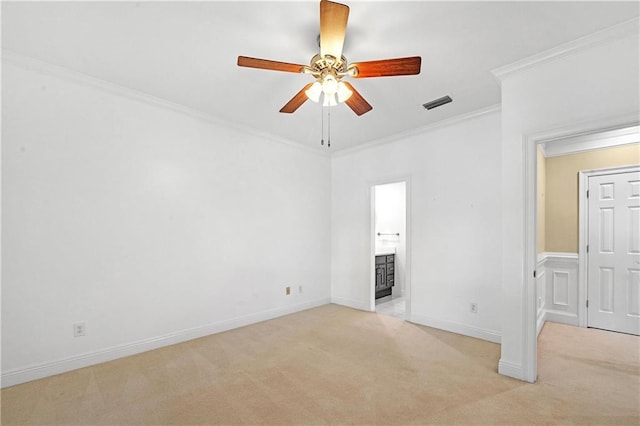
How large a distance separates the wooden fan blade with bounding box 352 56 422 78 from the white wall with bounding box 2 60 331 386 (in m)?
2.37

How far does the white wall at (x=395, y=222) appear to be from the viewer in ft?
19.1

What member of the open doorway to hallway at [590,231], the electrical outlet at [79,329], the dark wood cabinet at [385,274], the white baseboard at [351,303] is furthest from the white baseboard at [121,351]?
the open doorway to hallway at [590,231]

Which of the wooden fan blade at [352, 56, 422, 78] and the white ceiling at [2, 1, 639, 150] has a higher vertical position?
the white ceiling at [2, 1, 639, 150]

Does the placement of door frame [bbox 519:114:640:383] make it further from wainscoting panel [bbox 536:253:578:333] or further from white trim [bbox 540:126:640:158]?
wainscoting panel [bbox 536:253:578:333]

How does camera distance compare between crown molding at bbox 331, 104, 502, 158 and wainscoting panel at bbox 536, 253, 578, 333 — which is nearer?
crown molding at bbox 331, 104, 502, 158

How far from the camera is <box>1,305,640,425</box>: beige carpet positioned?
2.06 m

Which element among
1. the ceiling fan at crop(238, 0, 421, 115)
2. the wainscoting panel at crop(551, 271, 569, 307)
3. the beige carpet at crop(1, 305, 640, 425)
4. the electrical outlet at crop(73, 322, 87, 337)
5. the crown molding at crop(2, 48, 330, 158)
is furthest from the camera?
the wainscoting panel at crop(551, 271, 569, 307)

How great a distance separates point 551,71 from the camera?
8.04 feet

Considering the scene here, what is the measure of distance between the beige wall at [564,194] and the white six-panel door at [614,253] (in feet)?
0.55

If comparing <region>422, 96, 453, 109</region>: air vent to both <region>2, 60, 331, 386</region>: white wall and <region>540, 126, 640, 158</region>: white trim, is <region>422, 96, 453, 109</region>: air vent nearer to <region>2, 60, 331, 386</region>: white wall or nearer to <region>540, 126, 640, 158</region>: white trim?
<region>540, 126, 640, 158</region>: white trim

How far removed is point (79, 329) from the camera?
8.96 ft

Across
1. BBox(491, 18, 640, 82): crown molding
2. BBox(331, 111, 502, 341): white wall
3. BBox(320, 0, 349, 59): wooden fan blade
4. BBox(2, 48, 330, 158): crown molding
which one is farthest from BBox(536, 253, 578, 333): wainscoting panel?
BBox(2, 48, 330, 158): crown molding

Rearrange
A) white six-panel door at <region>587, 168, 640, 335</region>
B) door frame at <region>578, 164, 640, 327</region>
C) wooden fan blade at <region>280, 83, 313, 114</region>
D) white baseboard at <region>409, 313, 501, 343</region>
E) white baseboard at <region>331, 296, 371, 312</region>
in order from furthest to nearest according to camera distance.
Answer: white baseboard at <region>331, 296, 371, 312</region>, door frame at <region>578, 164, 640, 327</region>, white six-panel door at <region>587, 168, 640, 335</region>, white baseboard at <region>409, 313, 501, 343</region>, wooden fan blade at <region>280, 83, 313, 114</region>

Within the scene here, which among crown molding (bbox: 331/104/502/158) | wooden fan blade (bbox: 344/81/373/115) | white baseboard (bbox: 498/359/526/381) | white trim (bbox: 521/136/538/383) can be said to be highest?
crown molding (bbox: 331/104/502/158)
